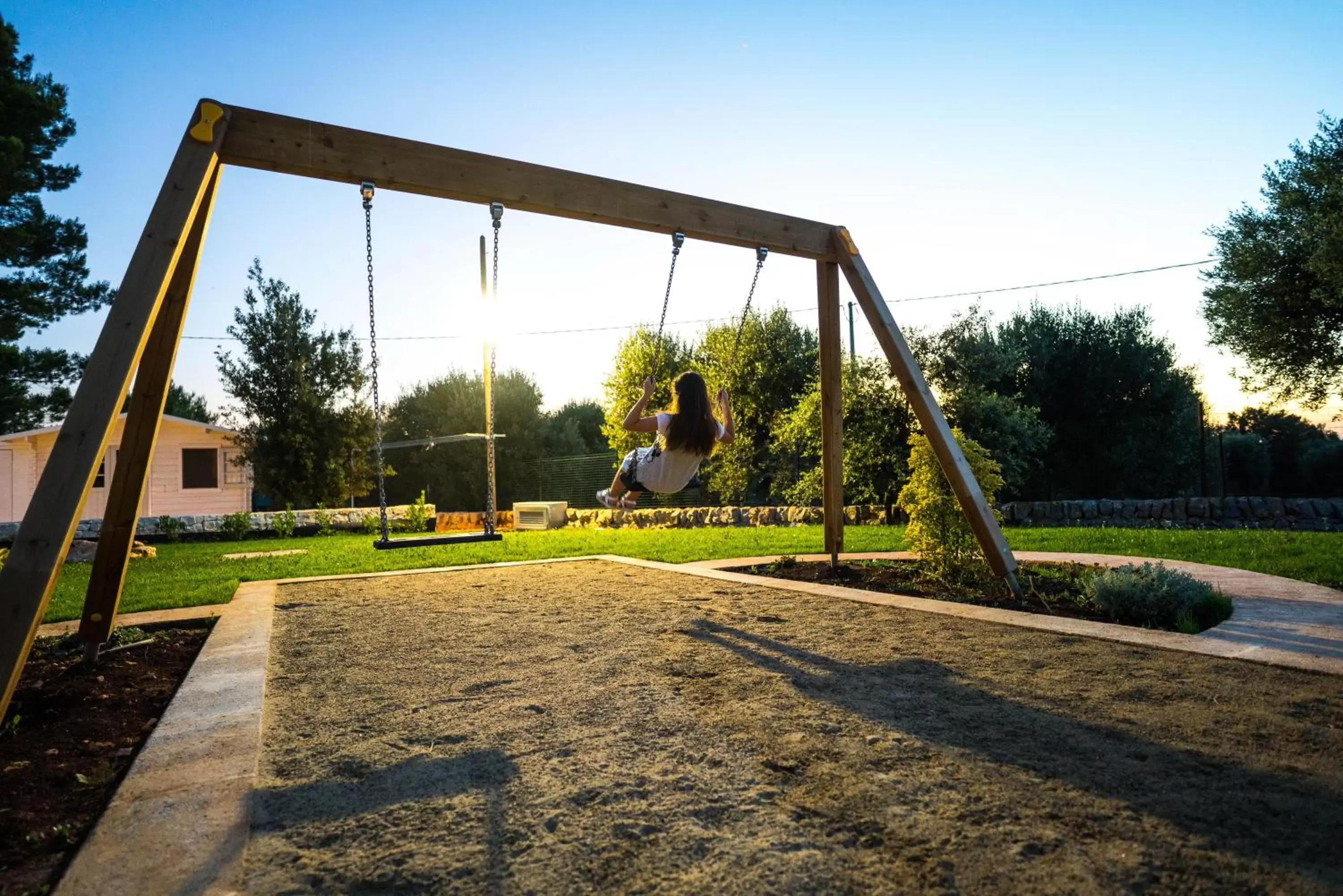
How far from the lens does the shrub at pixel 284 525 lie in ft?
52.9

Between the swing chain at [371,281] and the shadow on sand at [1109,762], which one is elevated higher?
the swing chain at [371,281]

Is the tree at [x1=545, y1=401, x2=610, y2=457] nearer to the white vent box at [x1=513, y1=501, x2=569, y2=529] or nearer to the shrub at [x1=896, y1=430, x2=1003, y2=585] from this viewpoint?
the white vent box at [x1=513, y1=501, x2=569, y2=529]

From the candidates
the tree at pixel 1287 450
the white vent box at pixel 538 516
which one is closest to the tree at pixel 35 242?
the white vent box at pixel 538 516

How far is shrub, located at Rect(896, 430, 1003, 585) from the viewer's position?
6.16 meters

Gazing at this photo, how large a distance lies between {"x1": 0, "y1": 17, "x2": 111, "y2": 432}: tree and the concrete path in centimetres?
1866

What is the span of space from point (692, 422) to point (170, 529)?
13728mm

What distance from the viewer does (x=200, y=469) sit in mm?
22094

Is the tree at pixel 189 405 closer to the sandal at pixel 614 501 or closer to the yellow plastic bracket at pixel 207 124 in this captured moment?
the sandal at pixel 614 501

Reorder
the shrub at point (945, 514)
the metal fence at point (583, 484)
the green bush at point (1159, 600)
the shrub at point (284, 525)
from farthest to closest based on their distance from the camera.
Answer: the metal fence at point (583, 484) → the shrub at point (284, 525) → the shrub at point (945, 514) → the green bush at point (1159, 600)

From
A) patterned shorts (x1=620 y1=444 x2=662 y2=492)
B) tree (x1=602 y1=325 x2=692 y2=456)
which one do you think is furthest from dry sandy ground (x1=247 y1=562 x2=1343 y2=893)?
tree (x1=602 y1=325 x2=692 y2=456)

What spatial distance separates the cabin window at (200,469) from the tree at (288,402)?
3.99 metres

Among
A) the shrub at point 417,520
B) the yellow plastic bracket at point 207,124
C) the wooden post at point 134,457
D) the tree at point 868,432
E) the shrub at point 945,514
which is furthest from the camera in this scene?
the shrub at point 417,520

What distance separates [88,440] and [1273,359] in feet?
56.3

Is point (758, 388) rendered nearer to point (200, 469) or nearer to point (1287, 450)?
point (1287, 450)
